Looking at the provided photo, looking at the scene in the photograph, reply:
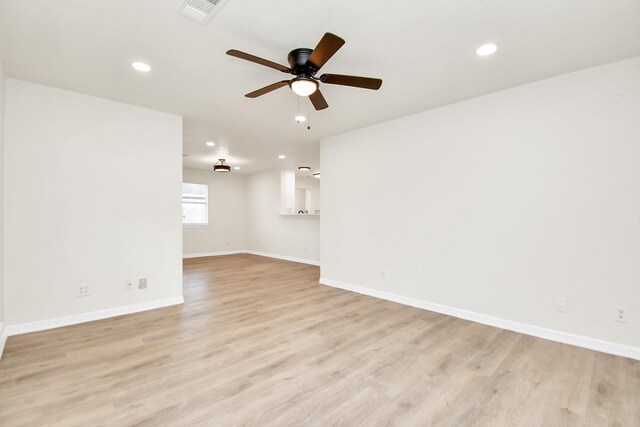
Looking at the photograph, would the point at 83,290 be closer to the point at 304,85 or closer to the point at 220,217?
the point at 304,85

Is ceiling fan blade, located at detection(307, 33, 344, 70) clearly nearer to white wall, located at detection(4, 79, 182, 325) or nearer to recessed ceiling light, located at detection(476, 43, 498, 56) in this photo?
recessed ceiling light, located at detection(476, 43, 498, 56)

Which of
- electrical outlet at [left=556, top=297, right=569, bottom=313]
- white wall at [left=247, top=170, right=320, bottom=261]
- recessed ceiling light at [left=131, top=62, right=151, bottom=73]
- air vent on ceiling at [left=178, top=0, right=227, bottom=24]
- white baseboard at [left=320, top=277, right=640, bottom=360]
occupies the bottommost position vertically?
white baseboard at [left=320, top=277, right=640, bottom=360]

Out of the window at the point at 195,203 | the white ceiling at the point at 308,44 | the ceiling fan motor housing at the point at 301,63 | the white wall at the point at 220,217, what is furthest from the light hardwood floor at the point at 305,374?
the window at the point at 195,203

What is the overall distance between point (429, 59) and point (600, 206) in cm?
206

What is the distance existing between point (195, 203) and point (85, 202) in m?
5.32

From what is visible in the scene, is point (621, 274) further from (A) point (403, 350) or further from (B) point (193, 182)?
(B) point (193, 182)

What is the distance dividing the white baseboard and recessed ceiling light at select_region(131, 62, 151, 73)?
385cm

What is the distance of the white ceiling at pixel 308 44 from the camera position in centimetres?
187

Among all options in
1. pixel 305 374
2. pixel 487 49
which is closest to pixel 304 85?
pixel 487 49

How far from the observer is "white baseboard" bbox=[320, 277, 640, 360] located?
247cm

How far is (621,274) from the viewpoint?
2.48 metres

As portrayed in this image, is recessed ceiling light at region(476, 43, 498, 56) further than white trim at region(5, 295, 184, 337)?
No

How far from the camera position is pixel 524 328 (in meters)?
2.91

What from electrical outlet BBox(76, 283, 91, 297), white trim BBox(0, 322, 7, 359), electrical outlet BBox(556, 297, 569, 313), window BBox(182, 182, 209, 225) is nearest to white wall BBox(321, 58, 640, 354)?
electrical outlet BBox(556, 297, 569, 313)
